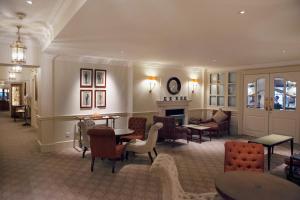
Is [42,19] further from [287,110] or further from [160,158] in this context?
[287,110]

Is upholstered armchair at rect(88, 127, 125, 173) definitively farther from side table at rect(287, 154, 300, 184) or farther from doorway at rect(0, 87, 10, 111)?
doorway at rect(0, 87, 10, 111)

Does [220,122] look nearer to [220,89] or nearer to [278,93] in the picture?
[220,89]

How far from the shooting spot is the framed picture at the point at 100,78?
651 cm

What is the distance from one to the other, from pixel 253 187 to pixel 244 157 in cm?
103

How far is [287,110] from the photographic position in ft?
22.6

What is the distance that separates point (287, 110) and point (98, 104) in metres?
5.95

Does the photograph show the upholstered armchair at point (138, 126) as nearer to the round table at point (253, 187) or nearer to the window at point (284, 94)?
the round table at point (253, 187)

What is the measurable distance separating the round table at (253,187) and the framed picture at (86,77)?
491 cm

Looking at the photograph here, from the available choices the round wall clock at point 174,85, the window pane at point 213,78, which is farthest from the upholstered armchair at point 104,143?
the window pane at point 213,78

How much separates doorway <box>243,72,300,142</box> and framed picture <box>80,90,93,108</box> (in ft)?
18.0

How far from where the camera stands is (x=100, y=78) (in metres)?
6.59

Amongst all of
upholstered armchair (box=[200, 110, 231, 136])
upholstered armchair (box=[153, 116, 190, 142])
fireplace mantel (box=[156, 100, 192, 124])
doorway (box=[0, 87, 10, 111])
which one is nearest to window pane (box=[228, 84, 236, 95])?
upholstered armchair (box=[200, 110, 231, 136])

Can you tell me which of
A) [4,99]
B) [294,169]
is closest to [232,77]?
[294,169]

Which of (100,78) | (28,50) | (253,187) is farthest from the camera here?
(100,78)
